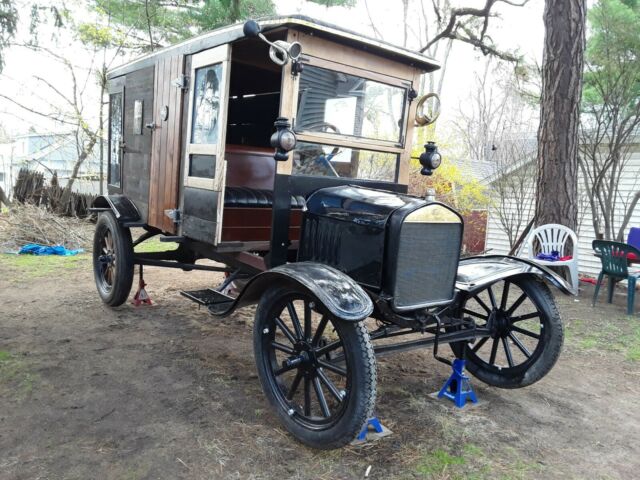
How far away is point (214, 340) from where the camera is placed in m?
4.09

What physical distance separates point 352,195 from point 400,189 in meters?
0.86

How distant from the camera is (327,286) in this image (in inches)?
92.7

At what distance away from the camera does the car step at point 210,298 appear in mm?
3393

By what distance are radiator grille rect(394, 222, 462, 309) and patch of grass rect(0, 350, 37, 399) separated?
224 cm

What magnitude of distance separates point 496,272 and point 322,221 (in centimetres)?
112

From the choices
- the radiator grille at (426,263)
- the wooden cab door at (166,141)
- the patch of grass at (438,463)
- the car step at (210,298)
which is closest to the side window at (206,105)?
the wooden cab door at (166,141)

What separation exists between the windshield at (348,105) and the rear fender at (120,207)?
88.1 inches

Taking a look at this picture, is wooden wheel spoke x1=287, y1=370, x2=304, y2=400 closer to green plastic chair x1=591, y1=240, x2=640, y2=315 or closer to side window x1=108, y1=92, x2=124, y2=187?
side window x1=108, y1=92, x2=124, y2=187

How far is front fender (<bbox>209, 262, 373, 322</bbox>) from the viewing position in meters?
2.23

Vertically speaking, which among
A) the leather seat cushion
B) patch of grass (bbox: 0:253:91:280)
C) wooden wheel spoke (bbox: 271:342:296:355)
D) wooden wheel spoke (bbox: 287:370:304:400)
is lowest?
patch of grass (bbox: 0:253:91:280)

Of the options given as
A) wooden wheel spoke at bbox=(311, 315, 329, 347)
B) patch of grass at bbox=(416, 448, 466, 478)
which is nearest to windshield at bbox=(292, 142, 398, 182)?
wooden wheel spoke at bbox=(311, 315, 329, 347)

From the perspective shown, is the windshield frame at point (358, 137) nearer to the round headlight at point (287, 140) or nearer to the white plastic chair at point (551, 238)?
the round headlight at point (287, 140)

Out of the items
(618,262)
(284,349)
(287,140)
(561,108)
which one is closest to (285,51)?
(287,140)

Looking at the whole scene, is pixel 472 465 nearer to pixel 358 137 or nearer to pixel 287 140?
pixel 287 140
